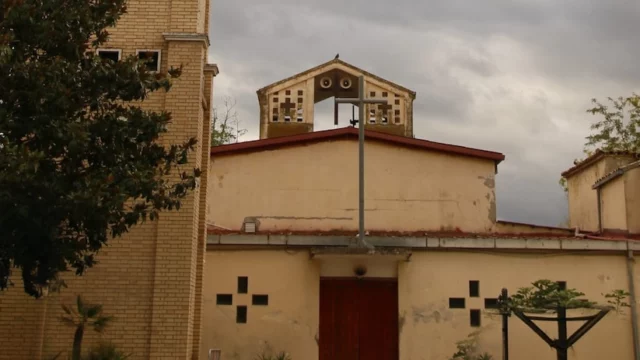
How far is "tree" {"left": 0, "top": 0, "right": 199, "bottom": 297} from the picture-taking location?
11734 mm

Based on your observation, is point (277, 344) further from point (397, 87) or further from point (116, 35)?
point (397, 87)

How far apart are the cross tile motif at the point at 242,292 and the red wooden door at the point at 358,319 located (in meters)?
1.41

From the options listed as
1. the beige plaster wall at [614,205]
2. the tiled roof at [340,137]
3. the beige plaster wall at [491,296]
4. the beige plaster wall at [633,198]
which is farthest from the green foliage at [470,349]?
the beige plaster wall at [614,205]

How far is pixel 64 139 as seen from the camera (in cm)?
1199

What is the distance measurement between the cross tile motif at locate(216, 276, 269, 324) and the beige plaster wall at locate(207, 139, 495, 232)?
2.44 meters

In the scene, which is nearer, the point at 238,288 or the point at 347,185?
the point at 238,288

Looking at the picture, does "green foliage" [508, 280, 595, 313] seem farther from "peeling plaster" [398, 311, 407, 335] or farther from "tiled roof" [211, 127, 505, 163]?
"tiled roof" [211, 127, 505, 163]

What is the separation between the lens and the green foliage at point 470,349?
2019 cm

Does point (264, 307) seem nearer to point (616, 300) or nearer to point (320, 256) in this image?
point (320, 256)

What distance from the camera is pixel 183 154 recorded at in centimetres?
1365

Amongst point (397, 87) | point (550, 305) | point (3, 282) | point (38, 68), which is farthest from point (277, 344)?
point (397, 87)

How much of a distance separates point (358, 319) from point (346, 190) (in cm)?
384

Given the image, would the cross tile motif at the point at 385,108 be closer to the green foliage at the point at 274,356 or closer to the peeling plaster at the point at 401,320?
the peeling plaster at the point at 401,320

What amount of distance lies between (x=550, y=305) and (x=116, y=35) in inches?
378
